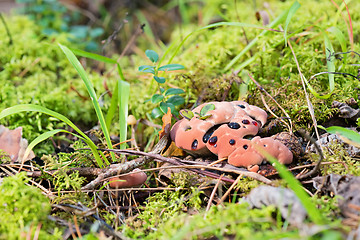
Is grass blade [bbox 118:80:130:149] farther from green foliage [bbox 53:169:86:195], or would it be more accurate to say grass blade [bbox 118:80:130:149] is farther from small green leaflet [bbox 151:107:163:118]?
green foliage [bbox 53:169:86:195]

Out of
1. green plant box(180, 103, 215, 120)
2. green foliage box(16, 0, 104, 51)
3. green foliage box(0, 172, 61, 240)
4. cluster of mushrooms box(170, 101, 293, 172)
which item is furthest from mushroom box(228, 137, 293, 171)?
green foliage box(16, 0, 104, 51)

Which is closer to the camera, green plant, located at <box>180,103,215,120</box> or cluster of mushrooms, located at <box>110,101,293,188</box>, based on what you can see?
cluster of mushrooms, located at <box>110,101,293,188</box>

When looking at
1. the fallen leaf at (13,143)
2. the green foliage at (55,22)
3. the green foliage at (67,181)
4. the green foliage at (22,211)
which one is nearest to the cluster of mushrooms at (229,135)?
the green foliage at (67,181)

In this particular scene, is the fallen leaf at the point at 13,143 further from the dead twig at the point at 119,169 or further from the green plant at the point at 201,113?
the green plant at the point at 201,113

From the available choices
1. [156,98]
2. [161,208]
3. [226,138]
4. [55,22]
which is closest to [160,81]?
[156,98]

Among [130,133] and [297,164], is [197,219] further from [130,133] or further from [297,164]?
[130,133]

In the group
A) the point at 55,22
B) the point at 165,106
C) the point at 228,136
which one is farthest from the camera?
the point at 55,22

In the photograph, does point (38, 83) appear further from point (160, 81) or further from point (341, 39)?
point (341, 39)
